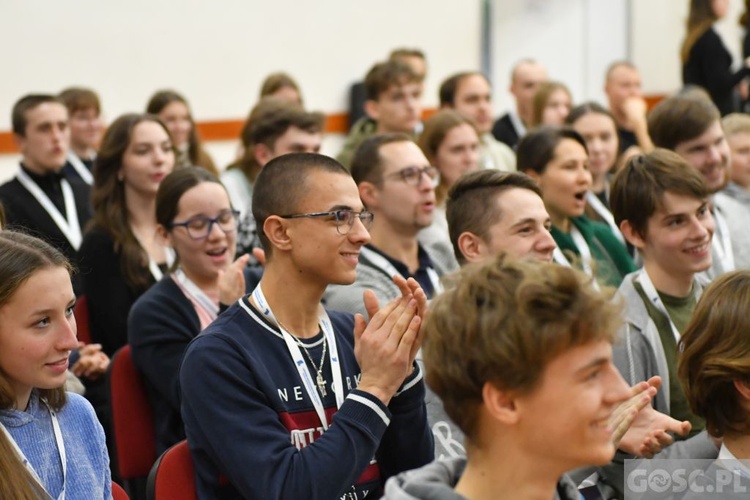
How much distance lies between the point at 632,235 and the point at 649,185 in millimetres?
171

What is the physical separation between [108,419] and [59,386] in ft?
3.93

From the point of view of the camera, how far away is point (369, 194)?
157 inches

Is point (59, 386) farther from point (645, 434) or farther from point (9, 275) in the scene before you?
point (645, 434)

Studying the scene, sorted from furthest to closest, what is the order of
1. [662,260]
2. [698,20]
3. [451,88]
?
[698,20] < [451,88] < [662,260]

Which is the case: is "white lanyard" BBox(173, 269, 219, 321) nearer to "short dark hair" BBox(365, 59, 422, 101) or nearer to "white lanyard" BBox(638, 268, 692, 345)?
"white lanyard" BBox(638, 268, 692, 345)

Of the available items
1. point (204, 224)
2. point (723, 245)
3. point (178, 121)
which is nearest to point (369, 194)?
point (204, 224)

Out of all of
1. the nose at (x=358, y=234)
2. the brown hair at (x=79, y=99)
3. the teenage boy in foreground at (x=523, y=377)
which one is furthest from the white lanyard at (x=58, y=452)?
the brown hair at (x=79, y=99)

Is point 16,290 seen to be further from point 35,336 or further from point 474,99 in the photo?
point 474,99

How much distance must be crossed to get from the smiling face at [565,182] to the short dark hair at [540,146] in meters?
0.02

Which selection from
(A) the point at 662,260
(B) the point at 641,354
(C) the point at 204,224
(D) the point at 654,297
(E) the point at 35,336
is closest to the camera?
(E) the point at 35,336

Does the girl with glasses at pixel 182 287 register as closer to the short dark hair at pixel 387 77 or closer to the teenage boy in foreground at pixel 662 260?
the teenage boy in foreground at pixel 662 260

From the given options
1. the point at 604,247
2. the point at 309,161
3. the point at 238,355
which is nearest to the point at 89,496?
the point at 238,355

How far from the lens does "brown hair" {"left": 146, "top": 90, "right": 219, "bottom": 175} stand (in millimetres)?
5715

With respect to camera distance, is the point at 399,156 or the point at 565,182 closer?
the point at 399,156
